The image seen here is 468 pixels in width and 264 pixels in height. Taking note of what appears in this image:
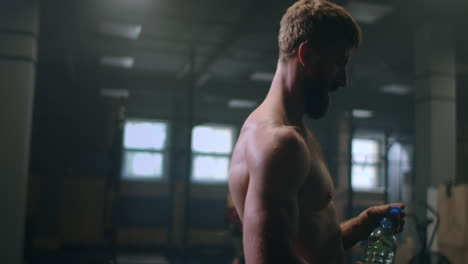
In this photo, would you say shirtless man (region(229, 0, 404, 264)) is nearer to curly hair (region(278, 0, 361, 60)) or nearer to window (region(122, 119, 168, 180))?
curly hair (region(278, 0, 361, 60))

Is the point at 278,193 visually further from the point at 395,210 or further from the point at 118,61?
the point at 118,61

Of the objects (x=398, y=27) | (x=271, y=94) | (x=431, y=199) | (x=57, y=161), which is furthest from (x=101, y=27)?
(x=271, y=94)

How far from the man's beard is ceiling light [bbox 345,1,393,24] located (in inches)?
180

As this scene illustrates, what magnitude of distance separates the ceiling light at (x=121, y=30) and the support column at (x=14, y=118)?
181cm

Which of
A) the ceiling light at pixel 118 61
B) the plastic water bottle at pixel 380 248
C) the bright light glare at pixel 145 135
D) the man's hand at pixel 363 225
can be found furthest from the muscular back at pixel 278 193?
the bright light glare at pixel 145 135

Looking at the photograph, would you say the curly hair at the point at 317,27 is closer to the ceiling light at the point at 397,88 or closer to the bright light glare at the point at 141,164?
the bright light glare at the point at 141,164

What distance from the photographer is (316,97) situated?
111 centimetres

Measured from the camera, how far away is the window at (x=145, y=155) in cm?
941

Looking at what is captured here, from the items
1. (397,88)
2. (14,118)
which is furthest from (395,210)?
(397,88)

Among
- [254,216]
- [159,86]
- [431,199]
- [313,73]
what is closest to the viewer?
[254,216]

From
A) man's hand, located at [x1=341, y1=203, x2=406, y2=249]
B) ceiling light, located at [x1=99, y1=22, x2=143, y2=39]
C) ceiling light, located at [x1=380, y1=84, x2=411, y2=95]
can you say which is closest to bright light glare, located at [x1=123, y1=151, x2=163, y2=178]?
ceiling light, located at [x1=99, y1=22, x2=143, y2=39]

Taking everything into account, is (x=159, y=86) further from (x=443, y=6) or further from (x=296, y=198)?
(x=296, y=198)

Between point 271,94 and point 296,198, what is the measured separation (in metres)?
0.29

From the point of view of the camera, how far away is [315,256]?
3.63 feet
